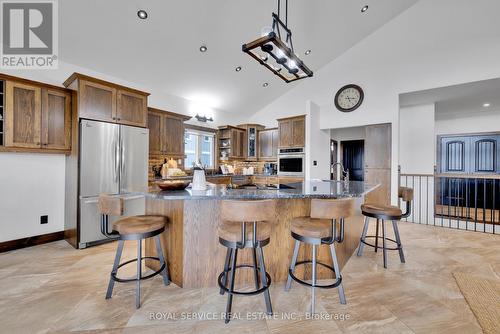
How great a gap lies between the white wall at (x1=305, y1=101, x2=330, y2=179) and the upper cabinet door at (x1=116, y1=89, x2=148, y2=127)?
371cm

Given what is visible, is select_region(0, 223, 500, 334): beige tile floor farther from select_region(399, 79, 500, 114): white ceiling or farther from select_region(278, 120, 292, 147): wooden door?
select_region(278, 120, 292, 147): wooden door

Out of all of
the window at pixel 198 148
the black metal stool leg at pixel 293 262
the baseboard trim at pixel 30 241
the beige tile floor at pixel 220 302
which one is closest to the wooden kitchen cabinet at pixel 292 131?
the window at pixel 198 148

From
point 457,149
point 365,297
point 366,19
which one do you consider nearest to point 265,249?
point 365,297

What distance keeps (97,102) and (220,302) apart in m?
3.15

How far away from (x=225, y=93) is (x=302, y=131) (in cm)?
222

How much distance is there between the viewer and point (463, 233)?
12.6ft

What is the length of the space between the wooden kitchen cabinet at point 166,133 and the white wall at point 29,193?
1.49 meters

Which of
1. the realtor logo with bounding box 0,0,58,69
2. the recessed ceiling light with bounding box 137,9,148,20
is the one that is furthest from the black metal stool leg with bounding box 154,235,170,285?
the realtor logo with bounding box 0,0,58,69

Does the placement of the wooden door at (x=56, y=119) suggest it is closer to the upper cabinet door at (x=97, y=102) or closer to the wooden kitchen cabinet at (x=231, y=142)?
the upper cabinet door at (x=97, y=102)

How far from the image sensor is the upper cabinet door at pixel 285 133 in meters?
5.96

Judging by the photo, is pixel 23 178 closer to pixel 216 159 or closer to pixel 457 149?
pixel 216 159

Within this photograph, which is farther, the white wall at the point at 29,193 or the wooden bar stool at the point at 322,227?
the white wall at the point at 29,193

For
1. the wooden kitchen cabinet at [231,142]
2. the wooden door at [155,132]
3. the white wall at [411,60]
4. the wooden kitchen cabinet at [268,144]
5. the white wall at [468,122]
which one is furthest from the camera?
the wooden kitchen cabinet at [268,144]

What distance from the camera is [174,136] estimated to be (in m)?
4.82
